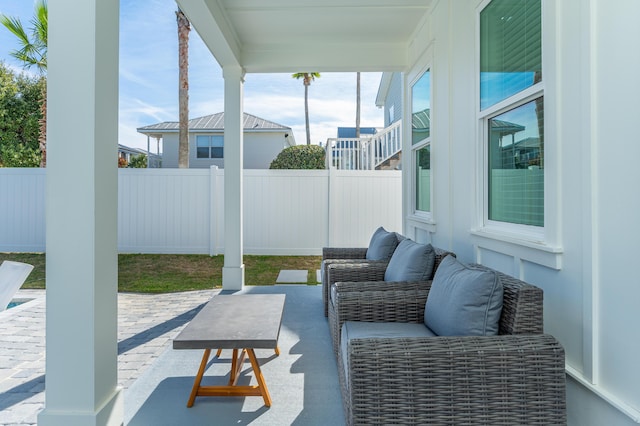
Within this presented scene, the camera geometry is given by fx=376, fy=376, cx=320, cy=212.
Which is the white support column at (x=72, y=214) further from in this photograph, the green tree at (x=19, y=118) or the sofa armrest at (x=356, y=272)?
the green tree at (x=19, y=118)

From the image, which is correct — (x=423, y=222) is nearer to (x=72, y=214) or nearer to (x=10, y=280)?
(x=72, y=214)

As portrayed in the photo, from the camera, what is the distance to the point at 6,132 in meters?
11.8

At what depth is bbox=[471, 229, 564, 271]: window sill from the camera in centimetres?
192

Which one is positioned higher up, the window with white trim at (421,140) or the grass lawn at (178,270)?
the window with white trim at (421,140)

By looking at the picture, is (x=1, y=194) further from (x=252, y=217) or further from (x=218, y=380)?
(x=218, y=380)

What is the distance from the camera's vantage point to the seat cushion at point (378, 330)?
212 cm

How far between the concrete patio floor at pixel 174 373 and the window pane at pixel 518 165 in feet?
5.44

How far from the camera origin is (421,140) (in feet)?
14.4

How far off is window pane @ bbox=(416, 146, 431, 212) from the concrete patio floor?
1.80 meters

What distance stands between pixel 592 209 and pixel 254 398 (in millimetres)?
2128

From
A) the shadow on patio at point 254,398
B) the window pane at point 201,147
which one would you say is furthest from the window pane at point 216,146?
the shadow on patio at point 254,398

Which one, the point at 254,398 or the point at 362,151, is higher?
the point at 362,151

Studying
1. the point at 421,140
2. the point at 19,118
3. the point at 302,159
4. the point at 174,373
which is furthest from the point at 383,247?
the point at 19,118

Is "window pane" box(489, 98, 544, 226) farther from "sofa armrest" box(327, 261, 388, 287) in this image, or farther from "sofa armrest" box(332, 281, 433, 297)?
"sofa armrest" box(327, 261, 388, 287)
